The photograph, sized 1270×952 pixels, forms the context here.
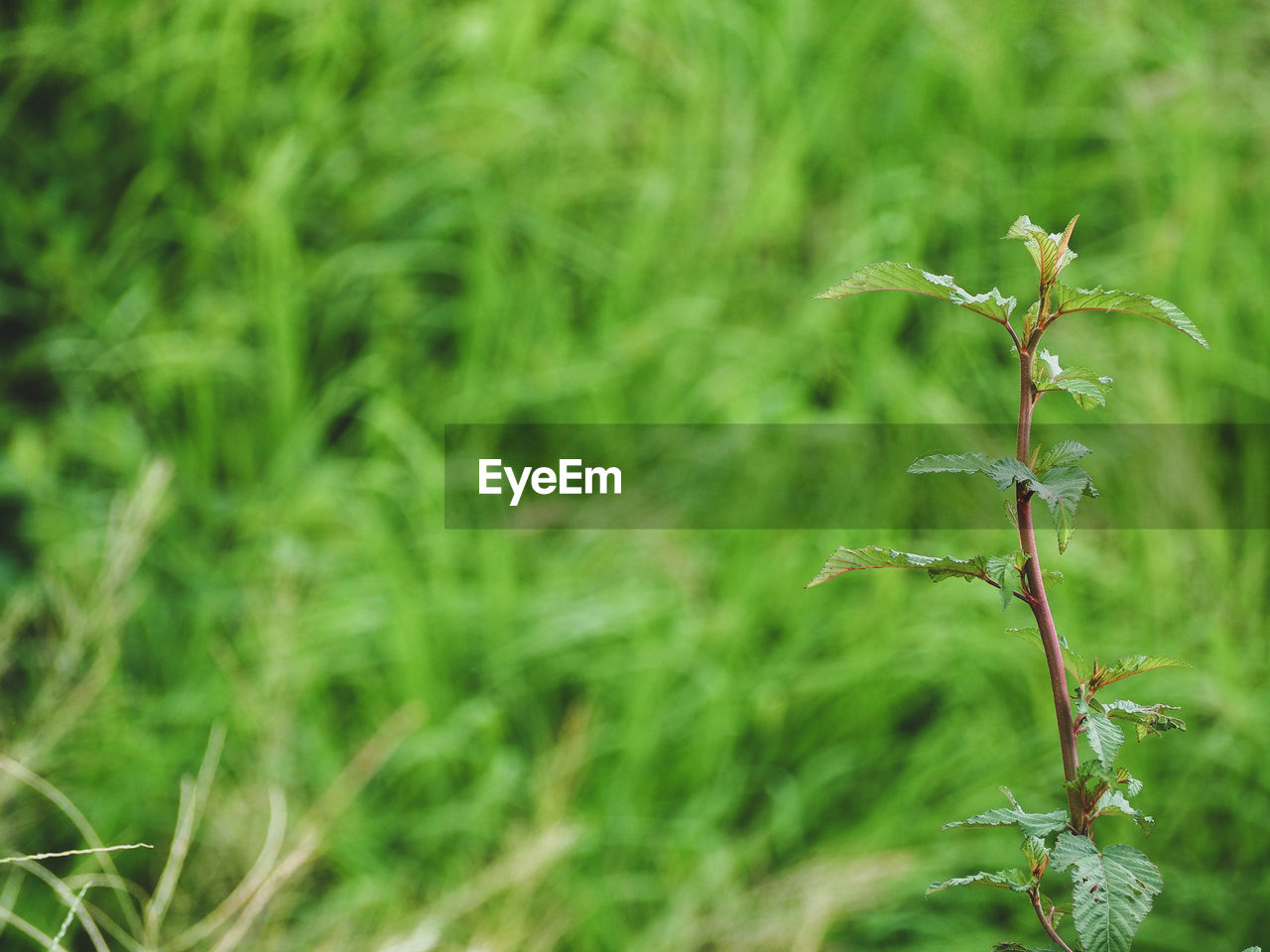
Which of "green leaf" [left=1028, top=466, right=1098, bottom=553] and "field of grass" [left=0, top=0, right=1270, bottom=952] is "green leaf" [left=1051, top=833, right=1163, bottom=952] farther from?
"field of grass" [left=0, top=0, right=1270, bottom=952]

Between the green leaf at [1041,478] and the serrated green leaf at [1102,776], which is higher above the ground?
the green leaf at [1041,478]

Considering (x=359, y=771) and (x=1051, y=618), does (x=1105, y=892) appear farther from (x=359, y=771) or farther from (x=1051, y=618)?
(x=359, y=771)

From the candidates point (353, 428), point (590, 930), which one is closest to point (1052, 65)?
point (353, 428)

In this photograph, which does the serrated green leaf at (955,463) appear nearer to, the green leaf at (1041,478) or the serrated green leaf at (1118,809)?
the green leaf at (1041,478)

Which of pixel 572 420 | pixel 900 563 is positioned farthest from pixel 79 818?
pixel 572 420

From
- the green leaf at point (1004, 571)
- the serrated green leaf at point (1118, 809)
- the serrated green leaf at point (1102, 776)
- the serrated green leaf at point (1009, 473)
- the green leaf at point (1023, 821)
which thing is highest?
the serrated green leaf at point (1009, 473)

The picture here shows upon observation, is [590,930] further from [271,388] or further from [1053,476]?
[1053,476]

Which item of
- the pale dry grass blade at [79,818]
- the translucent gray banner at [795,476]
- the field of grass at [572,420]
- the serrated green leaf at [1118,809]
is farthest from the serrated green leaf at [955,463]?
the translucent gray banner at [795,476]

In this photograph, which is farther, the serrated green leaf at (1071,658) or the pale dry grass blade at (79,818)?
the pale dry grass blade at (79,818)
